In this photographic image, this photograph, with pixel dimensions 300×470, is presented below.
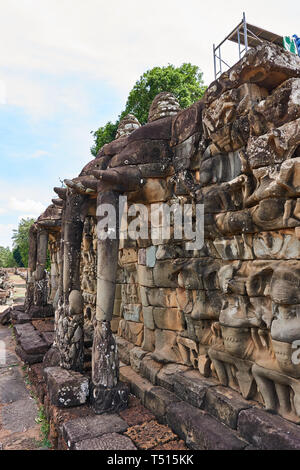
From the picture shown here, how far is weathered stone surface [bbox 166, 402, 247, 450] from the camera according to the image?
3.04 m

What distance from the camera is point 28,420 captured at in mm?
4973

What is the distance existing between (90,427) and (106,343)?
1027mm

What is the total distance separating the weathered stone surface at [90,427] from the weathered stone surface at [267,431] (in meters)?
1.43

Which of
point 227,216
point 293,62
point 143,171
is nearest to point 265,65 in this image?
point 293,62

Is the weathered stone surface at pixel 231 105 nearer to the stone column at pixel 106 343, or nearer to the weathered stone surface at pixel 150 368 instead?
the stone column at pixel 106 343

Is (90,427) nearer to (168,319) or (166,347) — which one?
(166,347)

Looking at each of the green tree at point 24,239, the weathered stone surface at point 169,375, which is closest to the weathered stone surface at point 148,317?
the weathered stone surface at point 169,375

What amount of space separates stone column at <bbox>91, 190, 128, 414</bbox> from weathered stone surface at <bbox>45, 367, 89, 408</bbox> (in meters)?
0.17

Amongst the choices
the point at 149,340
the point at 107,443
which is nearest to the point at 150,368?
the point at 149,340

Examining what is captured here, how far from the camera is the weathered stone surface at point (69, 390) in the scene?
14.0 ft

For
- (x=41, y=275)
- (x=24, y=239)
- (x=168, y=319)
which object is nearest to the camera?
(x=168, y=319)

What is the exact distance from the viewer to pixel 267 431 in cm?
286

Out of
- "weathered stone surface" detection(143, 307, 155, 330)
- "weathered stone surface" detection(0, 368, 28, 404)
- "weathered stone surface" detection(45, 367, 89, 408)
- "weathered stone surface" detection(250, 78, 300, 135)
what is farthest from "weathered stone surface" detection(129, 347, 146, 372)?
"weathered stone surface" detection(250, 78, 300, 135)
